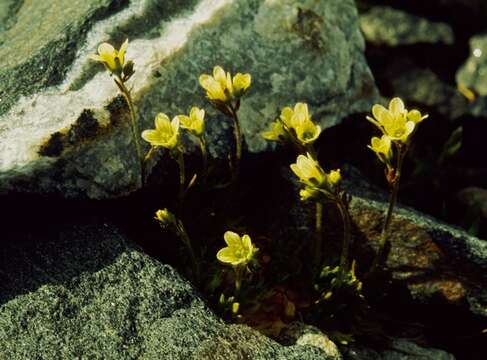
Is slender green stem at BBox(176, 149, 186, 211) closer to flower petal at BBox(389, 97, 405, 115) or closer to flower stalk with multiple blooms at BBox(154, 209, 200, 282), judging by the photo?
flower stalk with multiple blooms at BBox(154, 209, 200, 282)

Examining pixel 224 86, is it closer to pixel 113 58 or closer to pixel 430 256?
pixel 113 58


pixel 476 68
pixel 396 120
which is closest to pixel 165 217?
pixel 396 120

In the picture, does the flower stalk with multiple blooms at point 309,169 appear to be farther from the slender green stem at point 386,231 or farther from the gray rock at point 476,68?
the gray rock at point 476,68

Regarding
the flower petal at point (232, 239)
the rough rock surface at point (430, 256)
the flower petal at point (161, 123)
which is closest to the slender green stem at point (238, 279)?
the flower petal at point (232, 239)

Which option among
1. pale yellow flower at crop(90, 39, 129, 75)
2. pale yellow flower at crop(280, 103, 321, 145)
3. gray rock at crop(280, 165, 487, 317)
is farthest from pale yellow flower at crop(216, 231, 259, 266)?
pale yellow flower at crop(90, 39, 129, 75)

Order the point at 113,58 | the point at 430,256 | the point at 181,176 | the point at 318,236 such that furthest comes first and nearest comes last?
the point at 430,256 < the point at 318,236 < the point at 181,176 < the point at 113,58

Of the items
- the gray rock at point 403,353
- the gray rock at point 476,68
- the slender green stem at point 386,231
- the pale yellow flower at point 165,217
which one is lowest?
the gray rock at point 476,68

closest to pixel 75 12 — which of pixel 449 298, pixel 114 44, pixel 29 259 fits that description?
pixel 114 44
